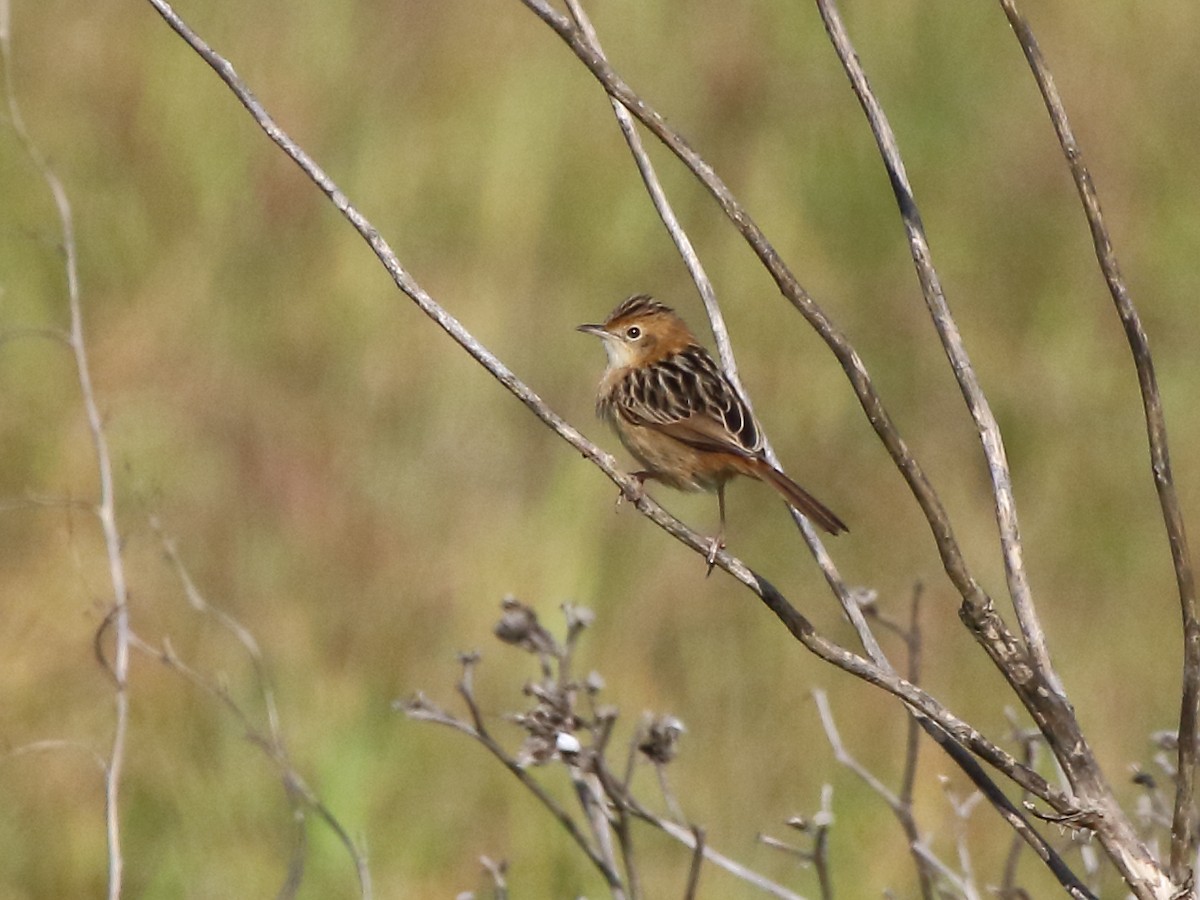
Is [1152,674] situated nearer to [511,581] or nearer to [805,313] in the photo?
[511,581]

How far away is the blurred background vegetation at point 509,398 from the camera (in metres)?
5.91

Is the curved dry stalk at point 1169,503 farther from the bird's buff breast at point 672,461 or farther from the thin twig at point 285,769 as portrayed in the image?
the bird's buff breast at point 672,461

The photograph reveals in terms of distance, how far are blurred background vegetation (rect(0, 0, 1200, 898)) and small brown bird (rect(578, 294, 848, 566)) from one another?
41.7 inches

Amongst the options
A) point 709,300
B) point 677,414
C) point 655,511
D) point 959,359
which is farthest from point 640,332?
point 959,359

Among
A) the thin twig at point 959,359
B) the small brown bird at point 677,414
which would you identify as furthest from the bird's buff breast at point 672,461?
the thin twig at point 959,359

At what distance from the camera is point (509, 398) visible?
7.54 meters

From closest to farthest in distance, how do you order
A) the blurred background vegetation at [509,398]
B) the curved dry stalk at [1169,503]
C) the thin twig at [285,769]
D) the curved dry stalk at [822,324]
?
the curved dry stalk at [822,324]
the curved dry stalk at [1169,503]
the thin twig at [285,769]
the blurred background vegetation at [509,398]

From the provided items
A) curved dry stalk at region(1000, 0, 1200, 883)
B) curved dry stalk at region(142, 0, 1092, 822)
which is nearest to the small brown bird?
curved dry stalk at region(142, 0, 1092, 822)

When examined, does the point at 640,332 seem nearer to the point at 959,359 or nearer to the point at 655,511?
the point at 655,511

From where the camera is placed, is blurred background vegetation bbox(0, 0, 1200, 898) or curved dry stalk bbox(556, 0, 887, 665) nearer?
curved dry stalk bbox(556, 0, 887, 665)

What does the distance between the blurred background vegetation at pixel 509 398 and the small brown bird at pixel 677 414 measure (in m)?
1.06

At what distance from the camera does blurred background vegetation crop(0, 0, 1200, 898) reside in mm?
5910

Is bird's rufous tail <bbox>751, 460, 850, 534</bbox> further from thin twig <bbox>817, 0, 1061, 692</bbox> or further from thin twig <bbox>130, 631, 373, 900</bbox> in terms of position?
thin twig <bbox>130, 631, 373, 900</bbox>

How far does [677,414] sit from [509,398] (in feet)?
8.44
